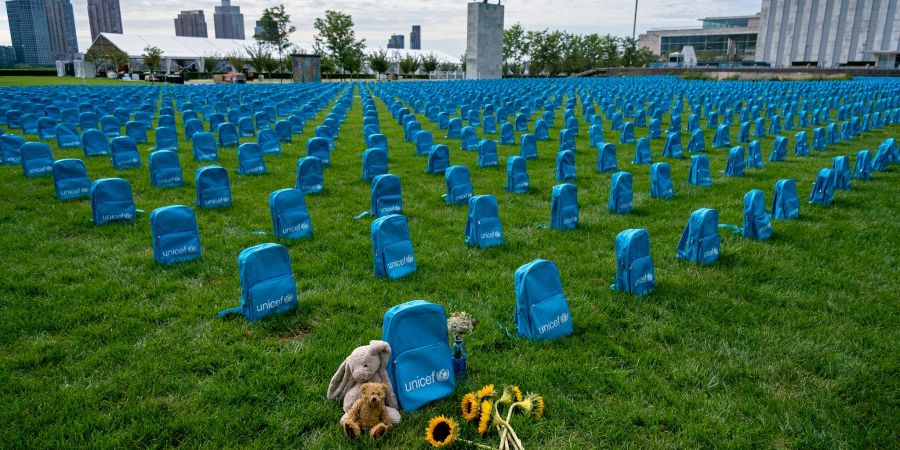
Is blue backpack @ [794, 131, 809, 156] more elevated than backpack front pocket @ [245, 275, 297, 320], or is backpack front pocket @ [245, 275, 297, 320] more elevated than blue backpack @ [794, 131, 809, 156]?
blue backpack @ [794, 131, 809, 156]

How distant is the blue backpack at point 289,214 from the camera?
6594 millimetres

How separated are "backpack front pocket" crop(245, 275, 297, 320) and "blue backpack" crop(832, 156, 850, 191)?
9561mm

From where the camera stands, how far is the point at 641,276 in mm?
5344

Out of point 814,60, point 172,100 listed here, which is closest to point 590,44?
point 814,60

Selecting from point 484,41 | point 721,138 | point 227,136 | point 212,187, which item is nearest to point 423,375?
point 212,187

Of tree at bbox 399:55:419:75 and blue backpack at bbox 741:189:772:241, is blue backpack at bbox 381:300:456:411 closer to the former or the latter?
blue backpack at bbox 741:189:772:241

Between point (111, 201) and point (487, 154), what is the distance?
22.4 feet

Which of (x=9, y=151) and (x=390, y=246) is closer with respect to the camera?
(x=390, y=246)

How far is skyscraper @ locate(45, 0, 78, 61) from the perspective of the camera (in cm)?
16825

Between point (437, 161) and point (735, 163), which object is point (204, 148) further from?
point (735, 163)

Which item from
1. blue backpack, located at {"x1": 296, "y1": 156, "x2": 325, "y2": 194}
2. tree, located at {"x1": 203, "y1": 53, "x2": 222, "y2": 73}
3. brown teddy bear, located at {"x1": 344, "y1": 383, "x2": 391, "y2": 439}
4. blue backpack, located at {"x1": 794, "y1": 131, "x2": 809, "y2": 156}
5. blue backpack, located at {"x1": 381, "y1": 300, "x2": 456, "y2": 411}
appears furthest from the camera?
tree, located at {"x1": 203, "y1": 53, "x2": 222, "y2": 73}

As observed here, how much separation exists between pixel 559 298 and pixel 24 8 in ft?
717

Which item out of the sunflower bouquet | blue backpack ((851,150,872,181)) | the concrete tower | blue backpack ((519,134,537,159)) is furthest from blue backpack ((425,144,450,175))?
the concrete tower

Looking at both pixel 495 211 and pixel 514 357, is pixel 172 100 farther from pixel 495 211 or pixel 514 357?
pixel 514 357
